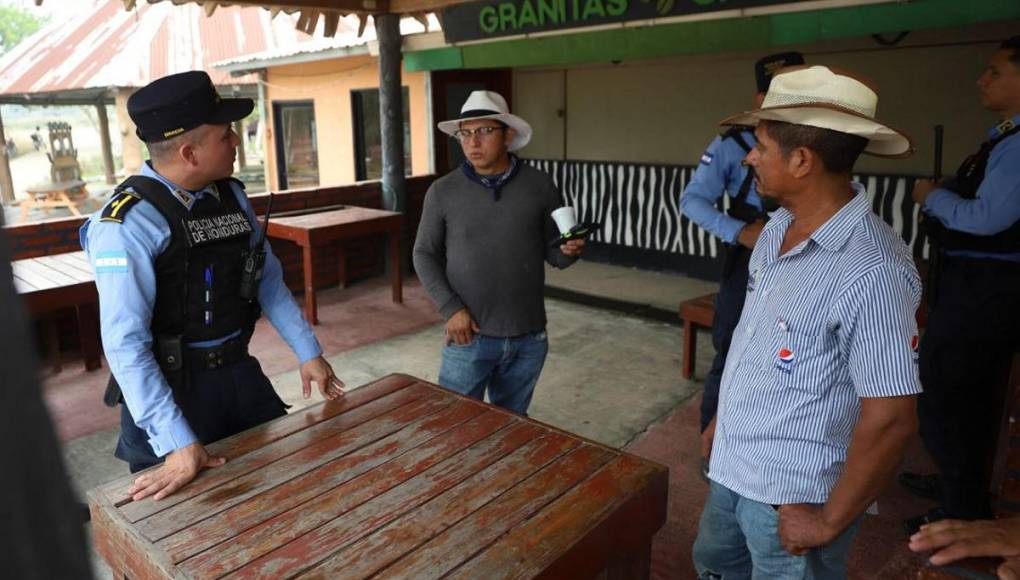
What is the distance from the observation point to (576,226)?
2.80 metres

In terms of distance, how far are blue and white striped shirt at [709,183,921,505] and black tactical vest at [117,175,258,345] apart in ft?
4.94

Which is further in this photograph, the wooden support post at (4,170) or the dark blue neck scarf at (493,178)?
the wooden support post at (4,170)

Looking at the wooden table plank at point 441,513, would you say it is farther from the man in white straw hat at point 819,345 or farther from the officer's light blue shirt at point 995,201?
the officer's light blue shirt at point 995,201

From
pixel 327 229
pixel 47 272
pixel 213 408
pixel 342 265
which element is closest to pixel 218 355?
pixel 213 408

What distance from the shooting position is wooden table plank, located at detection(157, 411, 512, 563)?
1.53 m

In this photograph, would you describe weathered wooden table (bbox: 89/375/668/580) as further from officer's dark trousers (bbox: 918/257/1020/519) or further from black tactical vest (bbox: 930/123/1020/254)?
black tactical vest (bbox: 930/123/1020/254)

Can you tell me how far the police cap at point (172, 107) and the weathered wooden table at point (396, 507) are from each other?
0.90m

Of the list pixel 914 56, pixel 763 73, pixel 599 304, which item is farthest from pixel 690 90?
pixel 763 73

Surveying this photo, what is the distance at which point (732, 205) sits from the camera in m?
3.31

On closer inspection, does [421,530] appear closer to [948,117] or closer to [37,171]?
[948,117]

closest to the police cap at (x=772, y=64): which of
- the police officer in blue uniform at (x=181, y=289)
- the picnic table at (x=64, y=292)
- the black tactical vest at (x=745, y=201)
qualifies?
the black tactical vest at (x=745, y=201)

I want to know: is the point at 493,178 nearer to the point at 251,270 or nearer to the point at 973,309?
the point at 251,270

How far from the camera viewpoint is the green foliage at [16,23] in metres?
29.9

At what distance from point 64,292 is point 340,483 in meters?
3.35
